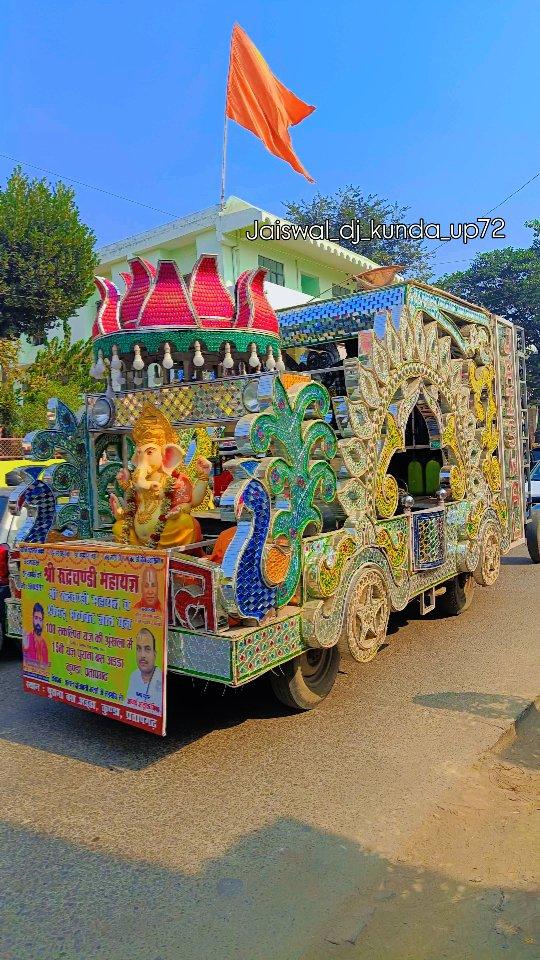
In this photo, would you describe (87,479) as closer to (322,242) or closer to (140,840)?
(140,840)

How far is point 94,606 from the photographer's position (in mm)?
3842

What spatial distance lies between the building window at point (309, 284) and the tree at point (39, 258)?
771 centimetres

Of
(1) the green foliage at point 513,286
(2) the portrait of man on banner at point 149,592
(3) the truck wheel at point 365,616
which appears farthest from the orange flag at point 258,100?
(1) the green foliage at point 513,286

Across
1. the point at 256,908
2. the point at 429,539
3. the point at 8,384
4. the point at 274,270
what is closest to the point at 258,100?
the point at 429,539

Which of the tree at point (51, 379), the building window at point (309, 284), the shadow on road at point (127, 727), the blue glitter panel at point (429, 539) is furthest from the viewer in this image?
the building window at point (309, 284)

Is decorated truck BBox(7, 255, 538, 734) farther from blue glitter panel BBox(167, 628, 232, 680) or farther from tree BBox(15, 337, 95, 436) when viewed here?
tree BBox(15, 337, 95, 436)

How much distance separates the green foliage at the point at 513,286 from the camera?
29.4 m

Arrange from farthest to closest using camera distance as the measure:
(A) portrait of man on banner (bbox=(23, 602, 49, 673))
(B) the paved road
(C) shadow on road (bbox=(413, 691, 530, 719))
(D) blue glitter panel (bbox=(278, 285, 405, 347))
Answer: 1. (D) blue glitter panel (bbox=(278, 285, 405, 347))
2. (C) shadow on road (bbox=(413, 691, 530, 719))
3. (A) portrait of man on banner (bbox=(23, 602, 49, 673))
4. (B) the paved road

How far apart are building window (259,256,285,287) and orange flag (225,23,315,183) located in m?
13.4

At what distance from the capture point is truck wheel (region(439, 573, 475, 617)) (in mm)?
6832

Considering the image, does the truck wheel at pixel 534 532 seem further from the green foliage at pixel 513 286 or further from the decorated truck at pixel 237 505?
the green foliage at pixel 513 286

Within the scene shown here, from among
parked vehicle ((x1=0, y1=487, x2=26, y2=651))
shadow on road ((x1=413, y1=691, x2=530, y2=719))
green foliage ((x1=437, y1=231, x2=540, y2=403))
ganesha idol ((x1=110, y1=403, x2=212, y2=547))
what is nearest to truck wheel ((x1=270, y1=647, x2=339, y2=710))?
shadow on road ((x1=413, y1=691, x2=530, y2=719))

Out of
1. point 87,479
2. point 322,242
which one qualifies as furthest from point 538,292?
point 87,479

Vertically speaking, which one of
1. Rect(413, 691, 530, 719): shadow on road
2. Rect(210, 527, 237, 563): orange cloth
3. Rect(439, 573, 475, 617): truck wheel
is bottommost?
Rect(413, 691, 530, 719): shadow on road
